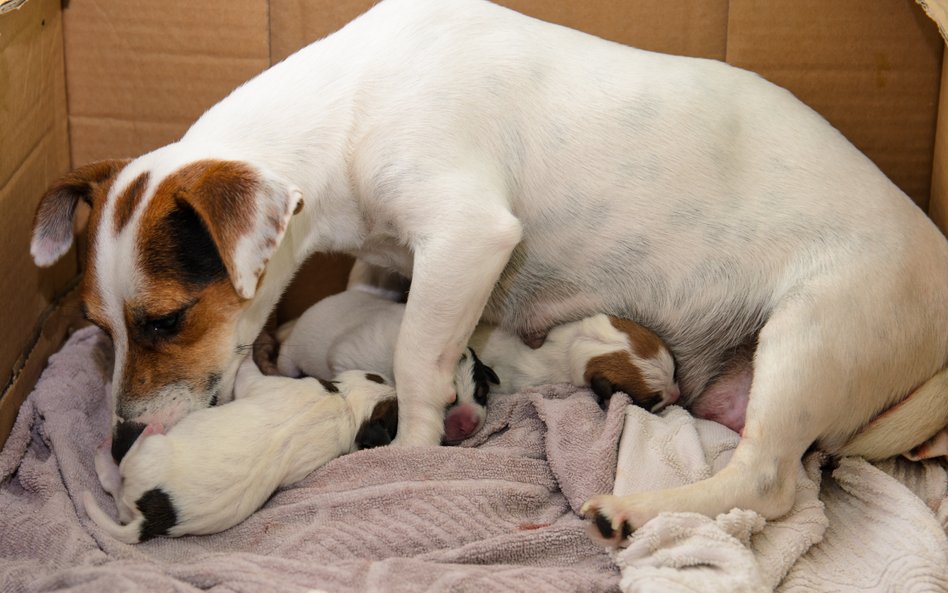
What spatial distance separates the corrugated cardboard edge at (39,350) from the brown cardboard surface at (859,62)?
217 cm

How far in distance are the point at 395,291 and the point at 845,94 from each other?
156 cm

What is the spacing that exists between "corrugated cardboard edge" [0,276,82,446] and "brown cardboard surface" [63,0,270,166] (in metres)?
0.50

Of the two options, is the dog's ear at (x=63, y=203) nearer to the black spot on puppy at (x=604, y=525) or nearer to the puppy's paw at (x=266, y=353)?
the puppy's paw at (x=266, y=353)

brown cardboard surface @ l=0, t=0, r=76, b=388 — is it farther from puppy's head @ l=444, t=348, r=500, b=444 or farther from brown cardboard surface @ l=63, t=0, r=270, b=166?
puppy's head @ l=444, t=348, r=500, b=444

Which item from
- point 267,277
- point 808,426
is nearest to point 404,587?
point 267,277

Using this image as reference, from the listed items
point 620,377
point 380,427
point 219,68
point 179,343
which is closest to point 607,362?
point 620,377

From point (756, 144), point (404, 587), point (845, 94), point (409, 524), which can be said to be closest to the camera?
point (404, 587)

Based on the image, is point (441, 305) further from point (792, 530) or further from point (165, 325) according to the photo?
point (792, 530)

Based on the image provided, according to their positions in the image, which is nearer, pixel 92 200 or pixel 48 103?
pixel 92 200

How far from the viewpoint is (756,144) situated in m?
2.71

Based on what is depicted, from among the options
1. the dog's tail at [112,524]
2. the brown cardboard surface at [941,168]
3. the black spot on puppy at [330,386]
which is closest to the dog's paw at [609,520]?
the black spot on puppy at [330,386]

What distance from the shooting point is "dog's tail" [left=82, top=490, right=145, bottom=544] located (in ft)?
7.72

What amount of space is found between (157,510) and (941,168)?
2.42 meters

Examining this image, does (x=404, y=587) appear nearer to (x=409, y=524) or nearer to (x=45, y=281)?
(x=409, y=524)
